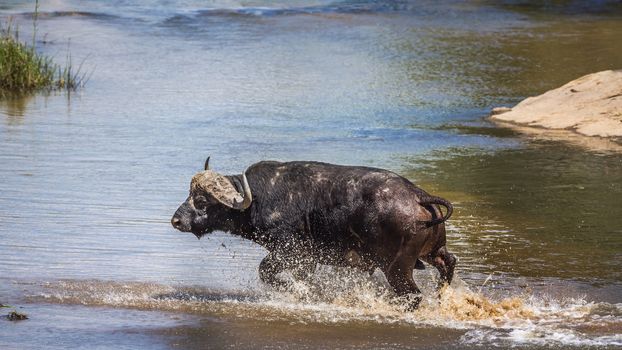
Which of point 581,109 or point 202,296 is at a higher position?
point 581,109

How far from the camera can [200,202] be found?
9508 mm

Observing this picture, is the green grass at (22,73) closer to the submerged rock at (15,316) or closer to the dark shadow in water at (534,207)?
the dark shadow in water at (534,207)

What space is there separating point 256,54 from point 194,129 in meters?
8.55

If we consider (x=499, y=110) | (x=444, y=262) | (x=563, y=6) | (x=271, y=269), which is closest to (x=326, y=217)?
(x=271, y=269)

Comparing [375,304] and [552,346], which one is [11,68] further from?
[552,346]

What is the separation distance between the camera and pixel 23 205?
12227 millimetres

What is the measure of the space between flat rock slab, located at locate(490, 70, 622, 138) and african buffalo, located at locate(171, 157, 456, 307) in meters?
7.91

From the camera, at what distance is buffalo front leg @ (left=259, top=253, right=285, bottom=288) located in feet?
30.4

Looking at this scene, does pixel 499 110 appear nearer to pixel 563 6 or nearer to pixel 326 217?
pixel 326 217

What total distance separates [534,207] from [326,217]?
409 cm

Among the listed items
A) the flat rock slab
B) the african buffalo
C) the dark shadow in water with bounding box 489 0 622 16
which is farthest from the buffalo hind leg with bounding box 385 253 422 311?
the dark shadow in water with bounding box 489 0 622 16

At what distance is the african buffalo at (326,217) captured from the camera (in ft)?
29.1

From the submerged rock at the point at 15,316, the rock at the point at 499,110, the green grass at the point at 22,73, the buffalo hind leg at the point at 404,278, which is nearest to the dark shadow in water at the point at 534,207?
the buffalo hind leg at the point at 404,278

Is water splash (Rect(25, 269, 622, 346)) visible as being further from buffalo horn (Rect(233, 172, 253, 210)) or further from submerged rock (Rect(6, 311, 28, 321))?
buffalo horn (Rect(233, 172, 253, 210))
